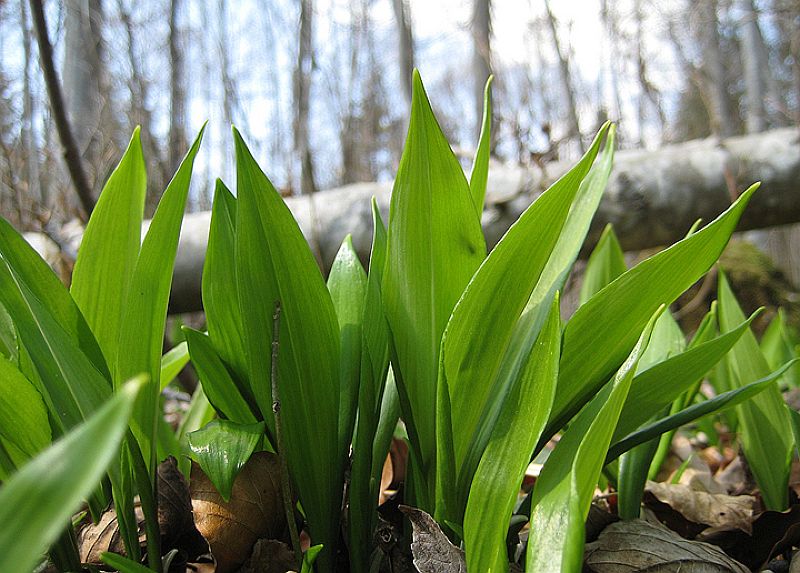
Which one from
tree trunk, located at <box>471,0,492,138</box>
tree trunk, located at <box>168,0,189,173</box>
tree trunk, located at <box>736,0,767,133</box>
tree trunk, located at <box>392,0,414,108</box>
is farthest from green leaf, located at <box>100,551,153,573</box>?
tree trunk, located at <box>736,0,767,133</box>

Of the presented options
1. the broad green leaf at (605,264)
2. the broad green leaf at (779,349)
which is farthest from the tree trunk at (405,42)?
the broad green leaf at (605,264)

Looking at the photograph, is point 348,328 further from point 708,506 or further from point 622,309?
point 708,506

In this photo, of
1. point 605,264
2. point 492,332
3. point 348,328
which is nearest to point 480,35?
point 605,264

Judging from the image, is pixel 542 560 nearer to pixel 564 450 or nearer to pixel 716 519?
pixel 564 450

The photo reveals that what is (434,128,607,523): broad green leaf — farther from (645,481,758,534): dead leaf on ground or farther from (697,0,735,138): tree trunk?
(697,0,735,138): tree trunk

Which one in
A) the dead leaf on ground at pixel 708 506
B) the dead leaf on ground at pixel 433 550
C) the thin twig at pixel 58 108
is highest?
the thin twig at pixel 58 108

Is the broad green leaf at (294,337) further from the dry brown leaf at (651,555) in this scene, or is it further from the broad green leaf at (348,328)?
the dry brown leaf at (651,555)
